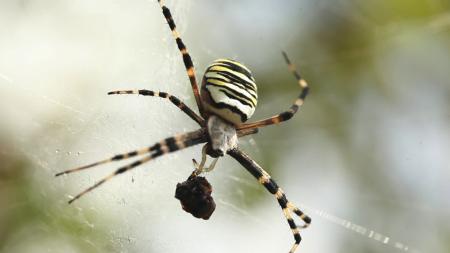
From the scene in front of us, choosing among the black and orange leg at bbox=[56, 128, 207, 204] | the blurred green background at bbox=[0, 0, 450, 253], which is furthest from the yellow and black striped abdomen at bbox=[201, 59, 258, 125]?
the blurred green background at bbox=[0, 0, 450, 253]

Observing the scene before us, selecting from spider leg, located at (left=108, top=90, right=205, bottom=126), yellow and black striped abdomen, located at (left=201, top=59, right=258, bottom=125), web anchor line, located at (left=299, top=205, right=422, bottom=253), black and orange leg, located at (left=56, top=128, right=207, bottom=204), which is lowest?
black and orange leg, located at (left=56, top=128, right=207, bottom=204)

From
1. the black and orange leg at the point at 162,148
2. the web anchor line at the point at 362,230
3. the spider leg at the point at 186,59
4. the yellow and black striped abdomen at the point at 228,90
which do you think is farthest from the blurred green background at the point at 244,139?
the yellow and black striped abdomen at the point at 228,90

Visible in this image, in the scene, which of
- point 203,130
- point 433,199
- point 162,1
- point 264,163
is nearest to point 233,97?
point 203,130

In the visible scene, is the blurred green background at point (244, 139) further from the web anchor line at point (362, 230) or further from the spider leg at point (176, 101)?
the spider leg at point (176, 101)

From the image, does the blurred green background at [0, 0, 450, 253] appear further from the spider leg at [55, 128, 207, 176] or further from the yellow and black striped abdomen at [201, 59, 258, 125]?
the yellow and black striped abdomen at [201, 59, 258, 125]

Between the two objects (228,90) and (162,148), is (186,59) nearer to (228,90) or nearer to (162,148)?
(228,90)

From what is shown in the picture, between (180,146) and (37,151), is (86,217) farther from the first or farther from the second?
(180,146)
